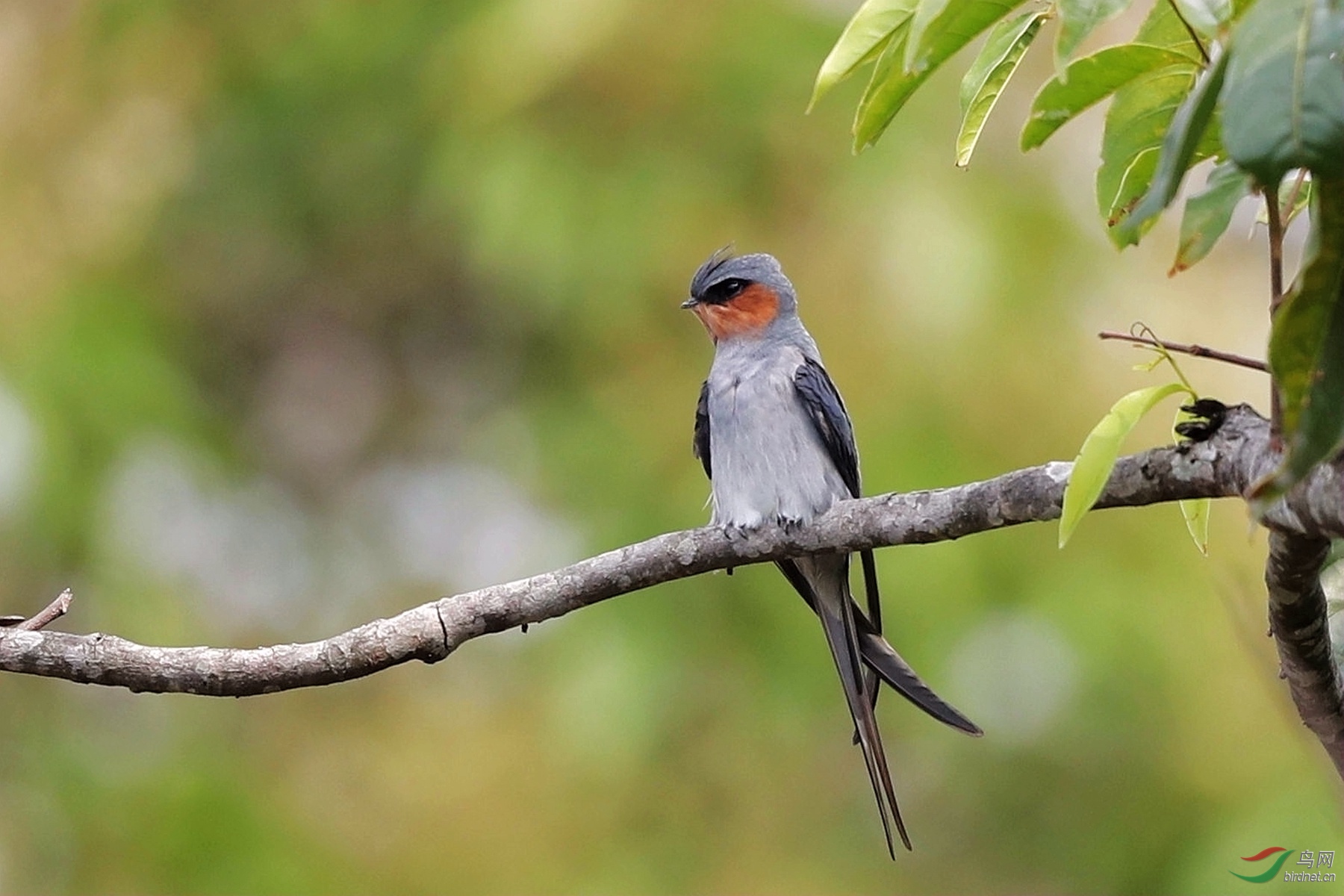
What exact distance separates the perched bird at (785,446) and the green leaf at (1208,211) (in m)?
1.30

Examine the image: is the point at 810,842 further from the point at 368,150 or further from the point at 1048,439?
the point at 368,150

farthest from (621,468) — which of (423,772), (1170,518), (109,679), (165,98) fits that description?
(109,679)

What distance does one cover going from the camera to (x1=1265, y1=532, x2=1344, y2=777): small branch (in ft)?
3.96

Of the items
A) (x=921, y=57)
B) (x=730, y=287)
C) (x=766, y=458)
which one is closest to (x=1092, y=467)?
(x=921, y=57)

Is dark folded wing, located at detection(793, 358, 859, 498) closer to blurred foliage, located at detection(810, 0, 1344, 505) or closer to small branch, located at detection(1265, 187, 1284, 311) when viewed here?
blurred foliage, located at detection(810, 0, 1344, 505)

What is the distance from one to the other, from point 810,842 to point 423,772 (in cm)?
148

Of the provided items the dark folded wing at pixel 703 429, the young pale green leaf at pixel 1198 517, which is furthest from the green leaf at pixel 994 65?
the dark folded wing at pixel 703 429

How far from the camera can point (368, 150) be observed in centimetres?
636

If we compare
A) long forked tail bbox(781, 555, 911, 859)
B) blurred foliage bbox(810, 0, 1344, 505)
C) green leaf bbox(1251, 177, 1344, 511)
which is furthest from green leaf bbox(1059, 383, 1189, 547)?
long forked tail bbox(781, 555, 911, 859)

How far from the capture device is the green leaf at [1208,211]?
113cm

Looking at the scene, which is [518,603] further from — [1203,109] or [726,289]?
[726,289]

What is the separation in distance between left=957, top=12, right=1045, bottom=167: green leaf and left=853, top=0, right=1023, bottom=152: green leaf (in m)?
0.06

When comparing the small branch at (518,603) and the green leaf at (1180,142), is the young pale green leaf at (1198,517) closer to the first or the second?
the small branch at (518,603)

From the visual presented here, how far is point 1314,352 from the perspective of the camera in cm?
89
